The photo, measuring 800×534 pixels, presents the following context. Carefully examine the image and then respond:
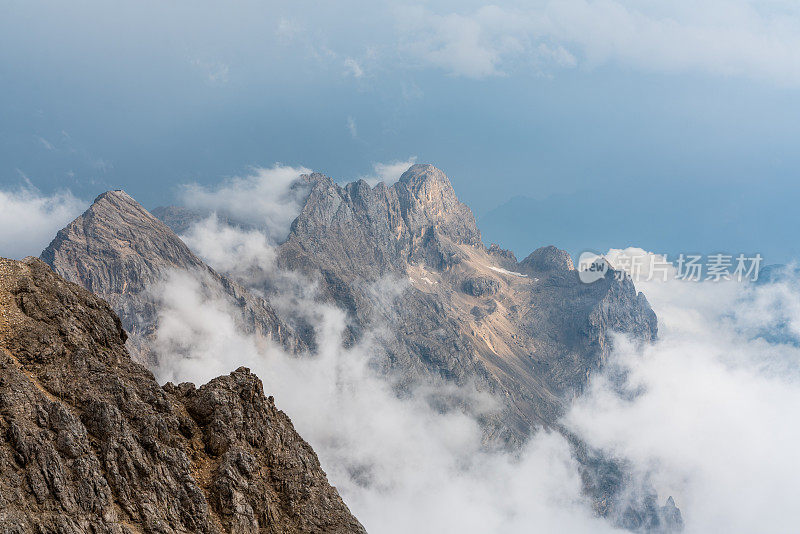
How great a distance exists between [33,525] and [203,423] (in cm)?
2528

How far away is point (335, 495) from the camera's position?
81062 millimetres

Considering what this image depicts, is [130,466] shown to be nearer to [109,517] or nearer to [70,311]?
[109,517]

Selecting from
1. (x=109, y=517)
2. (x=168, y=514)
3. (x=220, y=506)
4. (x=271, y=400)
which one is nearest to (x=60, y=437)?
(x=109, y=517)

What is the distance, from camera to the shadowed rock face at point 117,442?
193 ft

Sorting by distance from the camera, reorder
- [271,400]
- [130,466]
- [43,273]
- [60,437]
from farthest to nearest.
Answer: [271,400]
[43,273]
[130,466]
[60,437]

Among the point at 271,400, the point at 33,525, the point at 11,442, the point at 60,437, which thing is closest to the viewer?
the point at 33,525

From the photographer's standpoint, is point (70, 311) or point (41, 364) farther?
point (70, 311)

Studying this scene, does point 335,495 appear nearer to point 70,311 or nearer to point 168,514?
point 168,514

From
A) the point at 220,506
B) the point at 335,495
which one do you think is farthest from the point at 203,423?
the point at 335,495

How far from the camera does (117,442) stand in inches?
2618

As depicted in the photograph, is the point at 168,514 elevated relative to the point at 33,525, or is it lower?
elevated

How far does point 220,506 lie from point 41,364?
80.1 ft

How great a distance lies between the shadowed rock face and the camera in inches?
2313

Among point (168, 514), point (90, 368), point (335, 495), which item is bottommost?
point (168, 514)
